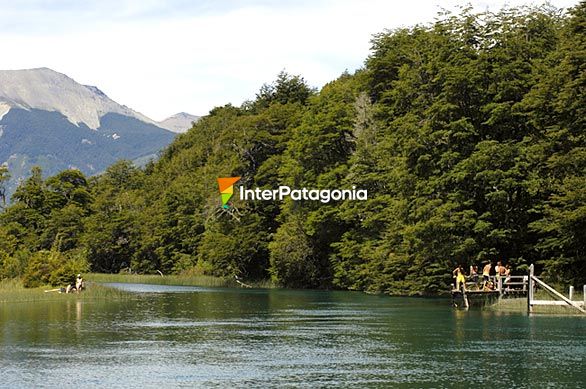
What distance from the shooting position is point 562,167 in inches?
2119

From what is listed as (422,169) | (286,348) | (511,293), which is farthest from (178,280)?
(286,348)

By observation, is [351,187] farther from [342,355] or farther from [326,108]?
[342,355]

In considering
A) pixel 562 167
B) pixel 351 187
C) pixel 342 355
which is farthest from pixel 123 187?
pixel 342 355

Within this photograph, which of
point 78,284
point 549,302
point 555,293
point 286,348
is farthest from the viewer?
point 78,284

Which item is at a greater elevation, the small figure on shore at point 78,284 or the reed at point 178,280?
the small figure on shore at point 78,284

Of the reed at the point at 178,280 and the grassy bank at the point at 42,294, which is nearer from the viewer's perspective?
the grassy bank at the point at 42,294

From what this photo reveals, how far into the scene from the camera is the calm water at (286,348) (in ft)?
90.1

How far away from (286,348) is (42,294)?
101 ft

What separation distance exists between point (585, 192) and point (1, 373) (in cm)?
3155
